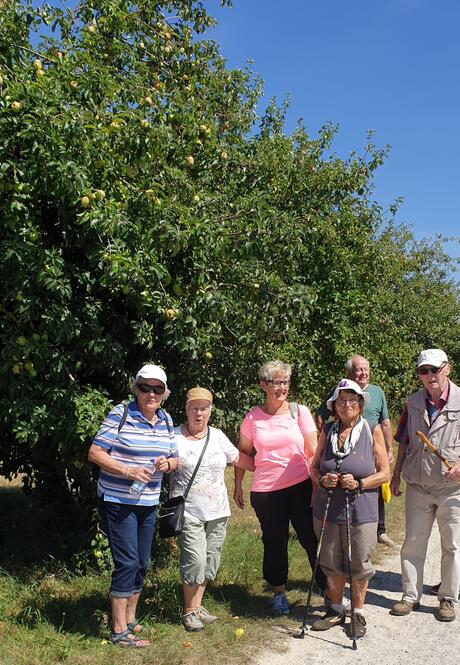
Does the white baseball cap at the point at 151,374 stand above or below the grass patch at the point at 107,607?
above

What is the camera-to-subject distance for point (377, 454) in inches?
177

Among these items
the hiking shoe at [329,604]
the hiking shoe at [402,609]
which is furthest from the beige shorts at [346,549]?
the hiking shoe at [402,609]

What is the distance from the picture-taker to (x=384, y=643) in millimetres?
4305

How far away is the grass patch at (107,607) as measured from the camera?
396 cm

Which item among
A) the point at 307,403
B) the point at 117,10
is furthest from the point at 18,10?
the point at 307,403

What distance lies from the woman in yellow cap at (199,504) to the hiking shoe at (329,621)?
706 millimetres

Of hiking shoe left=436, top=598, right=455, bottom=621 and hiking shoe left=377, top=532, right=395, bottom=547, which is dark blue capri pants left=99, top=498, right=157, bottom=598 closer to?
hiking shoe left=436, top=598, right=455, bottom=621

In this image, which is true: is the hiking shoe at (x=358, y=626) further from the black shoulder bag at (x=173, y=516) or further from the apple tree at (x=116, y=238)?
the apple tree at (x=116, y=238)

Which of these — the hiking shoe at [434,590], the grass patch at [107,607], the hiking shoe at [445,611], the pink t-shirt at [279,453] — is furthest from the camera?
the hiking shoe at [434,590]

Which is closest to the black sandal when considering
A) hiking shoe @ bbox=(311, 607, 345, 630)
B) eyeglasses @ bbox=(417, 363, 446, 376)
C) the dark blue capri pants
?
the dark blue capri pants

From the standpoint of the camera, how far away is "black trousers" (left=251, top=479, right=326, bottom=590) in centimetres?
482

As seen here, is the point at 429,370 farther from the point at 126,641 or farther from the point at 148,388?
the point at 126,641

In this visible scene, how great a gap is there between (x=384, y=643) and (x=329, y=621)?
382mm

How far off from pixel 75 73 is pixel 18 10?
673 mm
